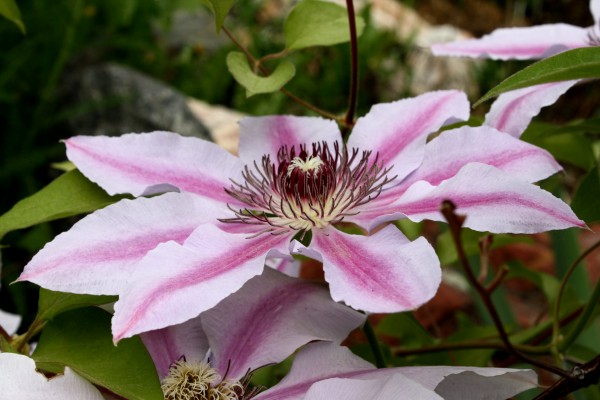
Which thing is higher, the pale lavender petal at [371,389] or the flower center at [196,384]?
the pale lavender petal at [371,389]

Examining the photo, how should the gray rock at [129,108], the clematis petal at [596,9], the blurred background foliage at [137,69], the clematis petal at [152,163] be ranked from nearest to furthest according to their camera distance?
the clematis petal at [152,163] < the clematis petal at [596,9] < the blurred background foliage at [137,69] < the gray rock at [129,108]

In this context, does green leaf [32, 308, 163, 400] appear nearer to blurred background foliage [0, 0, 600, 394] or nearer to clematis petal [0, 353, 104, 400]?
clematis petal [0, 353, 104, 400]

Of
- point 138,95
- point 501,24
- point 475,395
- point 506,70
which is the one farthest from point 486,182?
point 501,24

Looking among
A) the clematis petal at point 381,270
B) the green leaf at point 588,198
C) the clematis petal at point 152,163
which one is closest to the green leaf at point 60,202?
the clematis petal at point 152,163

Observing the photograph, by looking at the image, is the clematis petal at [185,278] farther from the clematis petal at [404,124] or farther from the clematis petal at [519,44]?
the clematis petal at [519,44]

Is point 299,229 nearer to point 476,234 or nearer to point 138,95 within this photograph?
point 476,234

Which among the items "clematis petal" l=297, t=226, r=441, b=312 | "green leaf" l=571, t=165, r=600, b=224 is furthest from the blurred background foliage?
"clematis petal" l=297, t=226, r=441, b=312

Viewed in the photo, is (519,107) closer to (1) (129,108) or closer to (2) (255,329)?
(2) (255,329)
